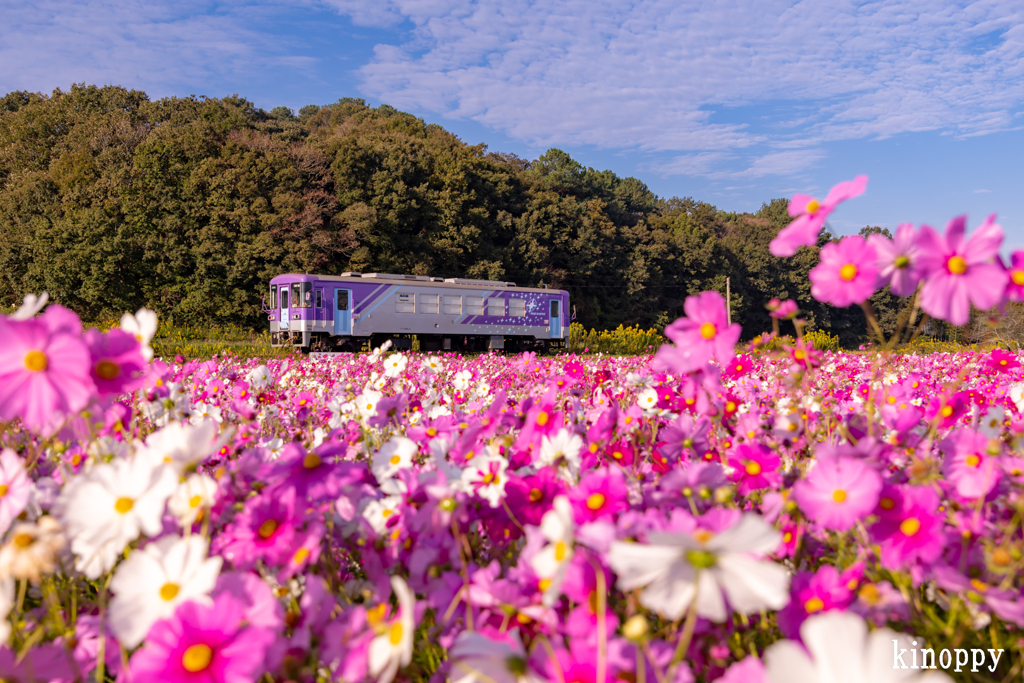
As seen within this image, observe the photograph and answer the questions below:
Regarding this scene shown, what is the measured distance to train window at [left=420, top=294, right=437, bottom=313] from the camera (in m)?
20.3

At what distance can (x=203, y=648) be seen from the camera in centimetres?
73

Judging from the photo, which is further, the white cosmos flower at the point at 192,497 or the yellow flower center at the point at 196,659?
the white cosmos flower at the point at 192,497

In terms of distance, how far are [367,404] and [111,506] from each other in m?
1.17

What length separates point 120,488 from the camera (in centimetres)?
94

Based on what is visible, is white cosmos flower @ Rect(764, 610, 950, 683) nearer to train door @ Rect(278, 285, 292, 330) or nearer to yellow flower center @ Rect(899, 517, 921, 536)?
yellow flower center @ Rect(899, 517, 921, 536)

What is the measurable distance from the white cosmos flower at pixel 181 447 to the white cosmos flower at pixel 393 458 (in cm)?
39

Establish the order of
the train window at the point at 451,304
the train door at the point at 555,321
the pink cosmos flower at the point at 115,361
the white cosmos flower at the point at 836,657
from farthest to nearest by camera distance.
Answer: the train door at the point at 555,321
the train window at the point at 451,304
the pink cosmos flower at the point at 115,361
the white cosmos flower at the point at 836,657

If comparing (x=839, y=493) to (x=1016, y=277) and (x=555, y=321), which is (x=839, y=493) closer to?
(x=1016, y=277)

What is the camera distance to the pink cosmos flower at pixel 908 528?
901 mm

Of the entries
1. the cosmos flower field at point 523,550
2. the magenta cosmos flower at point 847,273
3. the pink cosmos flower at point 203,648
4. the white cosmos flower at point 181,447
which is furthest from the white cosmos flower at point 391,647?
the magenta cosmos flower at point 847,273

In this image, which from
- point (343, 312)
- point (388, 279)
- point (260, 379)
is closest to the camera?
point (260, 379)

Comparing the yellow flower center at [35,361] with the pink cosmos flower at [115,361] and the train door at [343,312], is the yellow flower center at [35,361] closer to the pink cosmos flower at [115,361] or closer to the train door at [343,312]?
the pink cosmos flower at [115,361]

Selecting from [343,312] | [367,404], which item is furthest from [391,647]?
[343,312]

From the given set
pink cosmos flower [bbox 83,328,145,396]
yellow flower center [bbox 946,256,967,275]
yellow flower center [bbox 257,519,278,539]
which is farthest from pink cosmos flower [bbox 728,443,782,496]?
pink cosmos flower [bbox 83,328,145,396]
